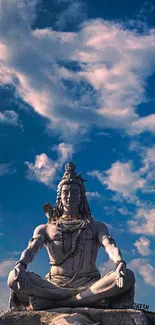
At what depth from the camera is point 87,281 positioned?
9773mm

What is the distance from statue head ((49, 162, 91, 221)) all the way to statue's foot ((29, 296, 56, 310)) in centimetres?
254

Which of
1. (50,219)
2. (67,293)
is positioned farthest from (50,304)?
(50,219)

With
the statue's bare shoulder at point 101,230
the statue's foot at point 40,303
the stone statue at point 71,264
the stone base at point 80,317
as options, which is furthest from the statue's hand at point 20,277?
the statue's bare shoulder at point 101,230

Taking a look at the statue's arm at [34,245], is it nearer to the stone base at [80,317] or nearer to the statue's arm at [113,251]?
the stone base at [80,317]

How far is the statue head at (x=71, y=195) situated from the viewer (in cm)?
1107

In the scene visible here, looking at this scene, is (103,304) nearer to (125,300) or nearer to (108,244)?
(125,300)

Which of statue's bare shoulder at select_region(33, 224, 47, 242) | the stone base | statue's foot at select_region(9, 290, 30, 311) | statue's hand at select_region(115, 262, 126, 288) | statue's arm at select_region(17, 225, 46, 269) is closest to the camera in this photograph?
the stone base

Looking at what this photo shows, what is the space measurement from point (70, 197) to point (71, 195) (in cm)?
6

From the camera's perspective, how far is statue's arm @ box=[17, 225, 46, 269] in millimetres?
9769

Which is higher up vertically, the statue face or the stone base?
the statue face

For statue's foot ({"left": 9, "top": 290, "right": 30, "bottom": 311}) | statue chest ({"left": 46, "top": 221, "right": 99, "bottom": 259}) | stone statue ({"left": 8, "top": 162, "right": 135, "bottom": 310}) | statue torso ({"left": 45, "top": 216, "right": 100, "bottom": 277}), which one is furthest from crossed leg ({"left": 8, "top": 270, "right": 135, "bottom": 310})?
statue chest ({"left": 46, "top": 221, "right": 99, "bottom": 259})

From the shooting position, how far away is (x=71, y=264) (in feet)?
33.2

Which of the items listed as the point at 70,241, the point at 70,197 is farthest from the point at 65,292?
the point at 70,197

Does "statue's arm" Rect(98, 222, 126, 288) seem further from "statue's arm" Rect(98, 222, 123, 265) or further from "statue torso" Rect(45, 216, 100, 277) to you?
"statue torso" Rect(45, 216, 100, 277)
